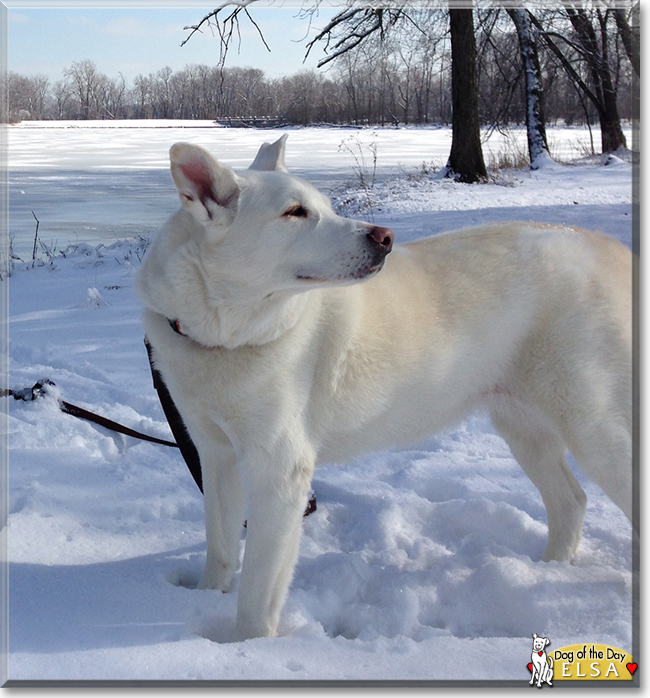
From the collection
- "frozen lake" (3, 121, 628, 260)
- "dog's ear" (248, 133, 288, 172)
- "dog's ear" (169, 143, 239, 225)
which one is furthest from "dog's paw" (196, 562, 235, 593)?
"frozen lake" (3, 121, 628, 260)

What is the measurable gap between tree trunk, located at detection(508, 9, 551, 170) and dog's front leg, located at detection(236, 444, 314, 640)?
14.3 meters

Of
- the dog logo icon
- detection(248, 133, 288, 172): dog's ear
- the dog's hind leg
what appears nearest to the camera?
the dog logo icon

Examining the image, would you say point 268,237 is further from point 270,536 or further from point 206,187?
point 270,536

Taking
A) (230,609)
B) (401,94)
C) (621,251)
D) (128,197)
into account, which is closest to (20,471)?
(230,609)

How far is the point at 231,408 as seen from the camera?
2609mm

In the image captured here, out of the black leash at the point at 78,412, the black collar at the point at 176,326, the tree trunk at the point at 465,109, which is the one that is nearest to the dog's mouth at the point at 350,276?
the black collar at the point at 176,326

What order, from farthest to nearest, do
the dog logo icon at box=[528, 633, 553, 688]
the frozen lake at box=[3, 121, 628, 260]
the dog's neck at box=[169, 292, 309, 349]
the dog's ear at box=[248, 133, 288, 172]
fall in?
the frozen lake at box=[3, 121, 628, 260] < the dog's ear at box=[248, 133, 288, 172] < the dog's neck at box=[169, 292, 309, 349] < the dog logo icon at box=[528, 633, 553, 688]

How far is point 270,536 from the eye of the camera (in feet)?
8.64

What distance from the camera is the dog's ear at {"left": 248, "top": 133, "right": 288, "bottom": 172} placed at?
3.06 m

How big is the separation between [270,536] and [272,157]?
1586 millimetres

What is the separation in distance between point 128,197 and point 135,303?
739 cm

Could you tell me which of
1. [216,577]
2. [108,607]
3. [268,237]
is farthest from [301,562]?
[268,237]

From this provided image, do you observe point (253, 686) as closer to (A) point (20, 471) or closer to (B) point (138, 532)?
(B) point (138, 532)

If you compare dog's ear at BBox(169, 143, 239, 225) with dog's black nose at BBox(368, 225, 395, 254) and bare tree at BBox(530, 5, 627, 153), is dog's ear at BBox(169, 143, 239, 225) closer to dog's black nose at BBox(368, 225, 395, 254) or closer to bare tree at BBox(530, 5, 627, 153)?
dog's black nose at BBox(368, 225, 395, 254)
